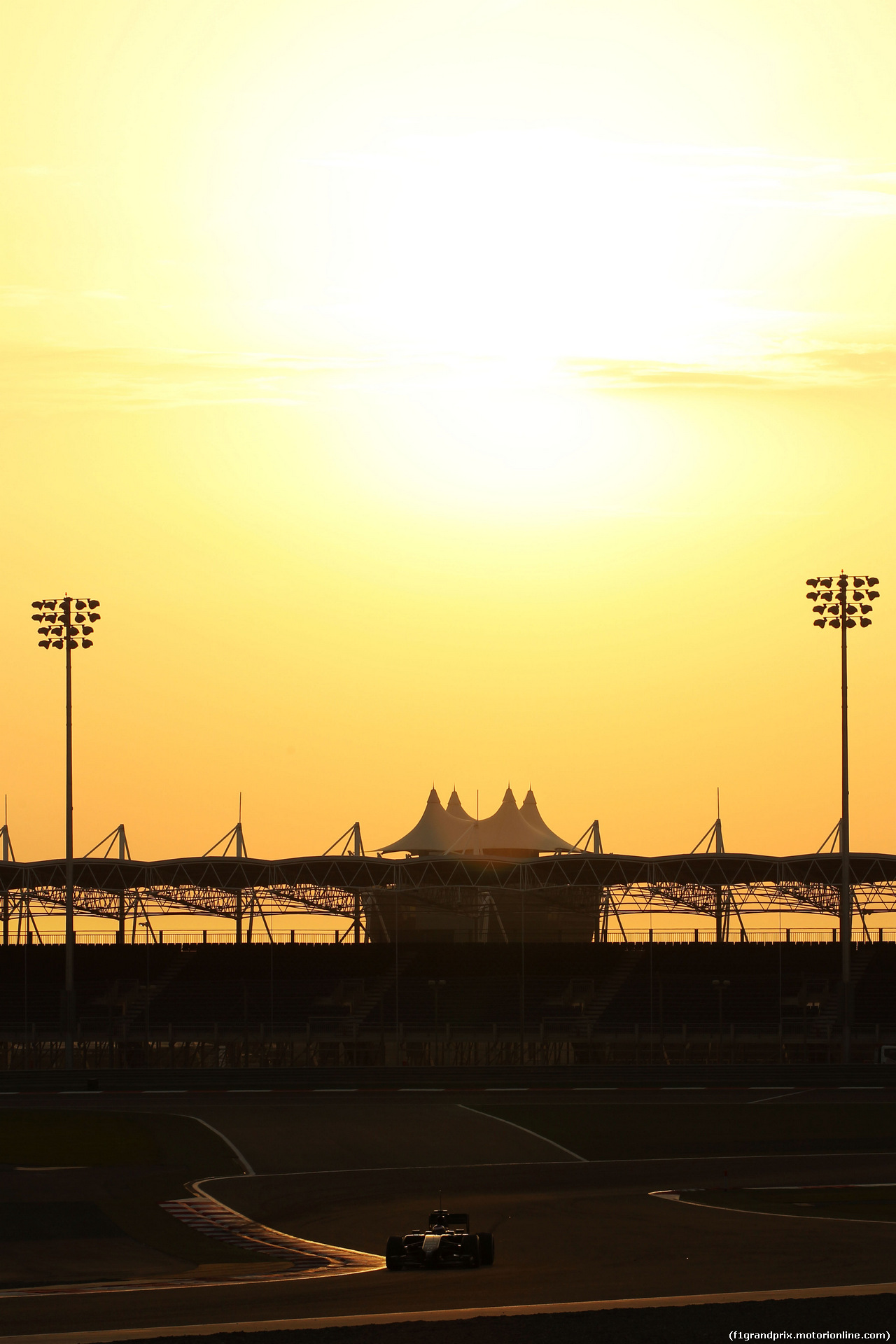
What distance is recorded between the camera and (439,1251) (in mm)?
20062

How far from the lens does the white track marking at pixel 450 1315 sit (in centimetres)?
1545

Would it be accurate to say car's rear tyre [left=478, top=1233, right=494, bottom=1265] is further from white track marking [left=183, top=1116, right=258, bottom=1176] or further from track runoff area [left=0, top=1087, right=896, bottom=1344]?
white track marking [left=183, top=1116, right=258, bottom=1176]

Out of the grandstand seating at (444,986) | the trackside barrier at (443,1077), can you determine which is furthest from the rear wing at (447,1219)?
the grandstand seating at (444,986)

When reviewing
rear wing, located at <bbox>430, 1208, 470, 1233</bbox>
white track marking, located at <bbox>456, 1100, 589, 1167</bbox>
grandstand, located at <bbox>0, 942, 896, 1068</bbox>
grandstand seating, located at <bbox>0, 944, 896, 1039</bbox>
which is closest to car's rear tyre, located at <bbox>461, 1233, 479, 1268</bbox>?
rear wing, located at <bbox>430, 1208, 470, 1233</bbox>

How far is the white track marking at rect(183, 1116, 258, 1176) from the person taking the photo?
32.4 metres

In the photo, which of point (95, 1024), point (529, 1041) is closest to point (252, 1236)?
point (529, 1041)

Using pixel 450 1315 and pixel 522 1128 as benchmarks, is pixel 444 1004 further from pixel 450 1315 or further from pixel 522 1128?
pixel 450 1315

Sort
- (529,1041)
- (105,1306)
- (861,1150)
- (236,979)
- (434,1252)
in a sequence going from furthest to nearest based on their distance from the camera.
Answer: (236,979), (529,1041), (861,1150), (434,1252), (105,1306)

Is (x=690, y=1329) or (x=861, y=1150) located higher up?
(x=690, y=1329)

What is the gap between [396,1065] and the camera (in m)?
51.7

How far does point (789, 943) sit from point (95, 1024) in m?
30.8

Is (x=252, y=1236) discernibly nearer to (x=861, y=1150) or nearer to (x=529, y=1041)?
(x=861, y=1150)

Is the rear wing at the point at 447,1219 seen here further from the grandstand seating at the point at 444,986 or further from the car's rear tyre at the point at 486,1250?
the grandstand seating at the point at 444,986

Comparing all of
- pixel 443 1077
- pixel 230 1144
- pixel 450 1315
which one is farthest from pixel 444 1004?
pixel 450 1315
